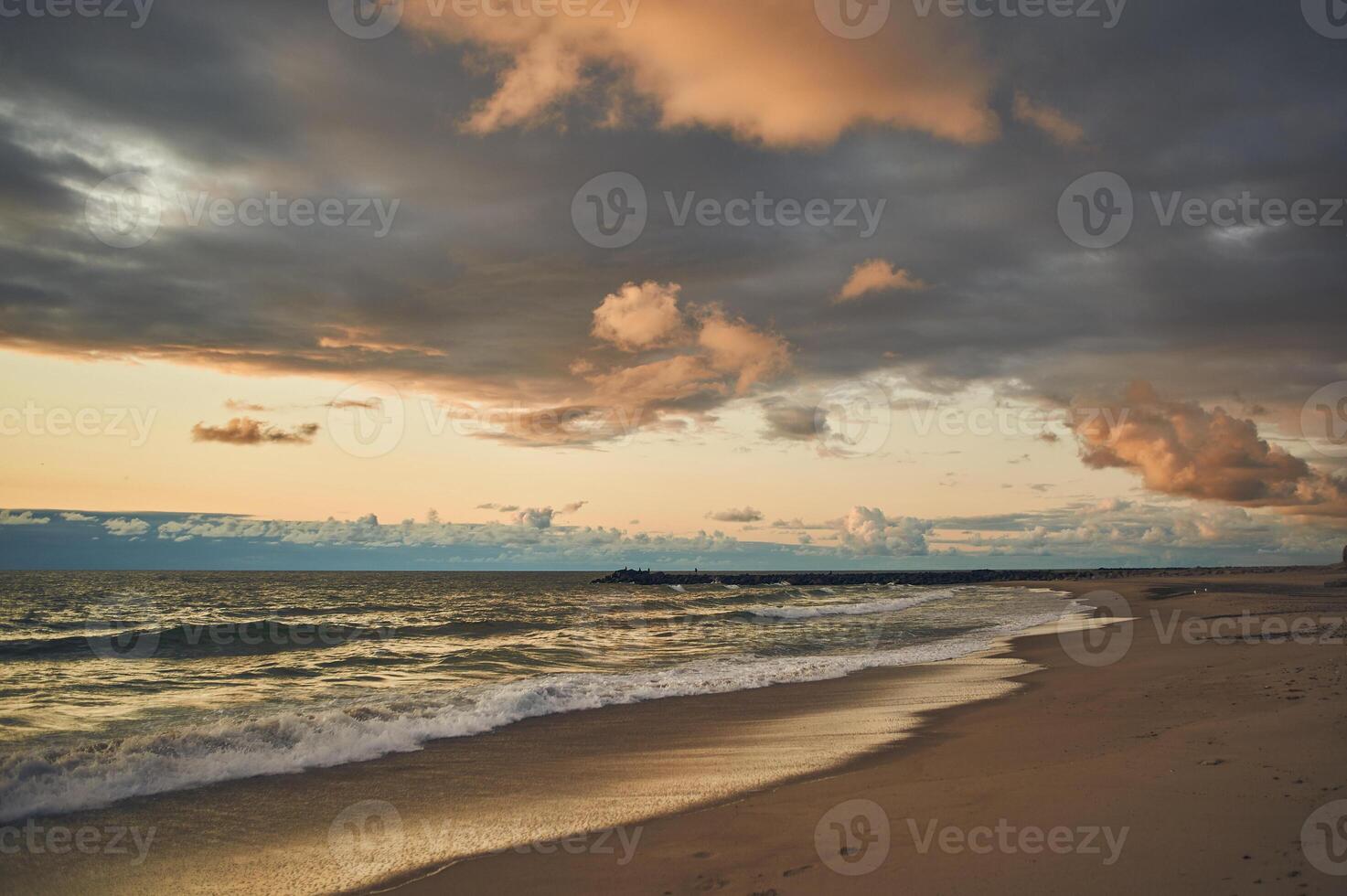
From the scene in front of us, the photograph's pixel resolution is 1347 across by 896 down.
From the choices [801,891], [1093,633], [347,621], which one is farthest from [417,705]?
[347,621]

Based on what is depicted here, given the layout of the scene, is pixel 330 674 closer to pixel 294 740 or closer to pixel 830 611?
pixel 294 740

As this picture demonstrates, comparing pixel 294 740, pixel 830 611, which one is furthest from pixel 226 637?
pixel 830 611

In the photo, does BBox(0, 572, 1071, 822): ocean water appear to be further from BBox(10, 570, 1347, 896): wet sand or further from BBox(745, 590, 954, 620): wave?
BBox(745, 590, 954, 620): wave

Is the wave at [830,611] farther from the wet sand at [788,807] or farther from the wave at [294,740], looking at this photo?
the wet sand at [788,807]

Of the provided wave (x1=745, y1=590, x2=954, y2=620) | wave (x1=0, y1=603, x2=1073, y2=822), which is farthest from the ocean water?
wave (x1=745, y1=590, x2=954, y2=620)

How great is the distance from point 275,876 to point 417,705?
25.3ft

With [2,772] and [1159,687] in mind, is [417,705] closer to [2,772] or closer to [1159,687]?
[2,772]

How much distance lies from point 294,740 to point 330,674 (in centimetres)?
942

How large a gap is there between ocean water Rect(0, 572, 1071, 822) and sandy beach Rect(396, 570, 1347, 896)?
5615 millimetres

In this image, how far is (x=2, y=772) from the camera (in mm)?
9078

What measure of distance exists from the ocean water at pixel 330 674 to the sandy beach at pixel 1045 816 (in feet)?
18.4

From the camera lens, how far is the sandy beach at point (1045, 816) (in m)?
6.04

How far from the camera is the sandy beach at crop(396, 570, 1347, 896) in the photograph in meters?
6.04

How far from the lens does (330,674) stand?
66.2 ft
